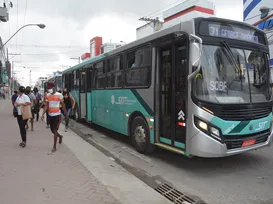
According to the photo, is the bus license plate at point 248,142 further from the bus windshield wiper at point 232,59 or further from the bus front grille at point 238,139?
the bus windshield wiper at point 232,59

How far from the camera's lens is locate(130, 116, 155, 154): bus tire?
6.73 meters

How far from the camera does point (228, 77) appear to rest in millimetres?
5281

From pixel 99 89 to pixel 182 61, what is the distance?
5.07 m

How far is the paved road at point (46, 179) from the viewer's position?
395cm

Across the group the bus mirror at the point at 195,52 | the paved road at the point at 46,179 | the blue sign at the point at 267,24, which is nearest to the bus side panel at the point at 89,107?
the paved road at the point at 46,179

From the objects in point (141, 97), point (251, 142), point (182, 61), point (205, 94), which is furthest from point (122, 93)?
point (251, 142)

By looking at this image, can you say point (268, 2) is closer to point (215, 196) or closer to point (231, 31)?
point (231, 31)

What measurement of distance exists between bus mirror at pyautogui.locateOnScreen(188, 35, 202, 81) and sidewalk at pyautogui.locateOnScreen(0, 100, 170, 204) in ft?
7.53

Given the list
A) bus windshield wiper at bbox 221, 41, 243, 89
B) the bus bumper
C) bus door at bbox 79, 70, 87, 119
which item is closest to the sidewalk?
the bus bumper

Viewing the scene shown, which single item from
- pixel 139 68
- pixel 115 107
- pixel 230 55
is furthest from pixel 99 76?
pixel 230 55

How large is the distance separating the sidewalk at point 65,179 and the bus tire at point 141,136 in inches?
41.3

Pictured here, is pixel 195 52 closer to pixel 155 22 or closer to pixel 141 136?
pixel 141 136

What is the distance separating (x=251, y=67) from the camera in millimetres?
5672

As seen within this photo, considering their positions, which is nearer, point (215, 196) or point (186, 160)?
point (215, 196)
